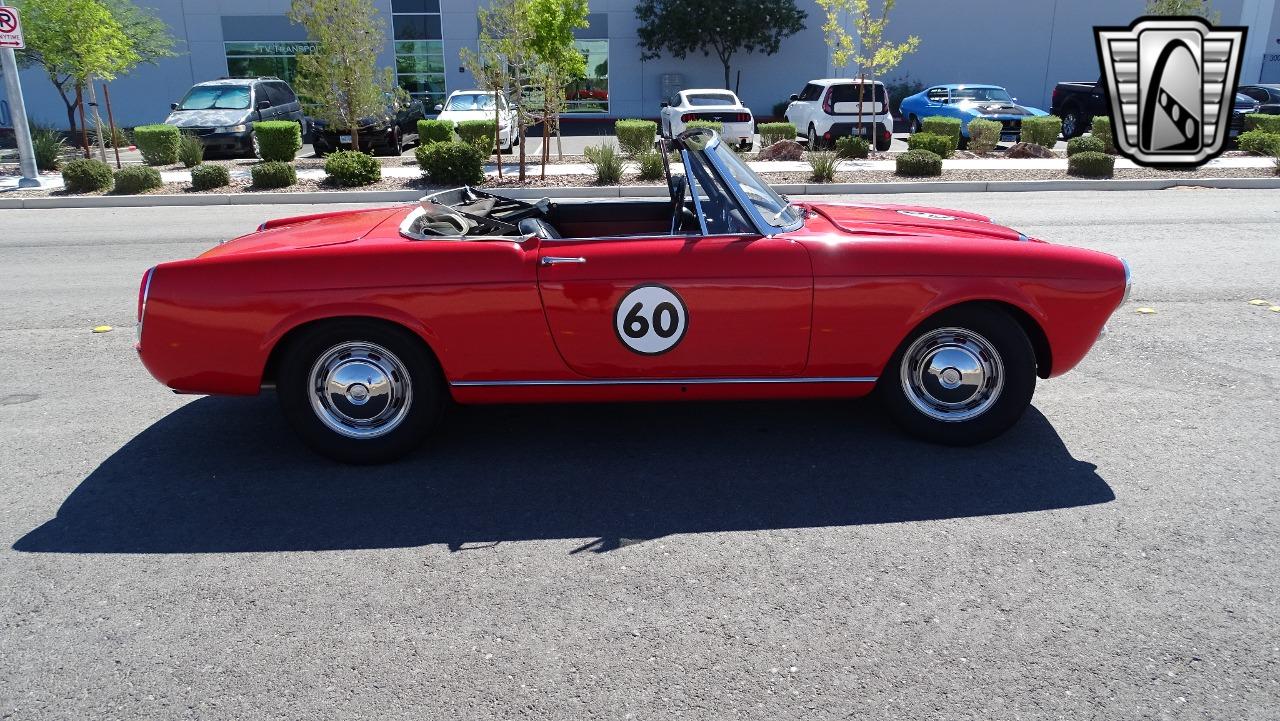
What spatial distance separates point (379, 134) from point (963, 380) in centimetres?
1901

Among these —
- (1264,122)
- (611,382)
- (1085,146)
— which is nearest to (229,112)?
(1085,146)

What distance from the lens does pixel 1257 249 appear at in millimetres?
9711

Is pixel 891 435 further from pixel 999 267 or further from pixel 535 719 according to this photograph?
pixel 535 719

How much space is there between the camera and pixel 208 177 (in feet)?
52.7

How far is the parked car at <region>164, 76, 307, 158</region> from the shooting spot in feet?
68.3

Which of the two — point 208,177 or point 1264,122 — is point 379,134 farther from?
point 1264,122

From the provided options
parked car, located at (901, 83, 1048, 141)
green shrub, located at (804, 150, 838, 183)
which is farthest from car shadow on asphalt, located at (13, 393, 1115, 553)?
parked car, located at (901, 83, 1048, 141)

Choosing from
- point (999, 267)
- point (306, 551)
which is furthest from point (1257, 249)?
point (306, 551)

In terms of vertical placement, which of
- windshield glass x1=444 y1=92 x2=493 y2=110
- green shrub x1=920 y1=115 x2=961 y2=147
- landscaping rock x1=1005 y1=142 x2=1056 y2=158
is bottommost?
landscaping rock x1=1005 y1=142 x2=1056 y2=158

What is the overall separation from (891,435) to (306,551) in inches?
108

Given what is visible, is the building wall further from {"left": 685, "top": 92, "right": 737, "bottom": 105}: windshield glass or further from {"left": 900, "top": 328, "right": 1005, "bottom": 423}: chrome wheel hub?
{"left": 900, "top": 328, "right": 1005, "bottom": 423}: chrome wheel hub

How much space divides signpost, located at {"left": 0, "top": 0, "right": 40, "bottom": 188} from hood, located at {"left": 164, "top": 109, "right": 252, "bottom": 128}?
157 inches

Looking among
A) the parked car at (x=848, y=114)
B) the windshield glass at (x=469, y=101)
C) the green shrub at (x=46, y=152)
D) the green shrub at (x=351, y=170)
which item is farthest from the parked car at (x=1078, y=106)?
the green shrub at (x=46, y=152)

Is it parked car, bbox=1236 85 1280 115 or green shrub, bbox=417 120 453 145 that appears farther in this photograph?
parked car, bbox=1236 85 1280 115
